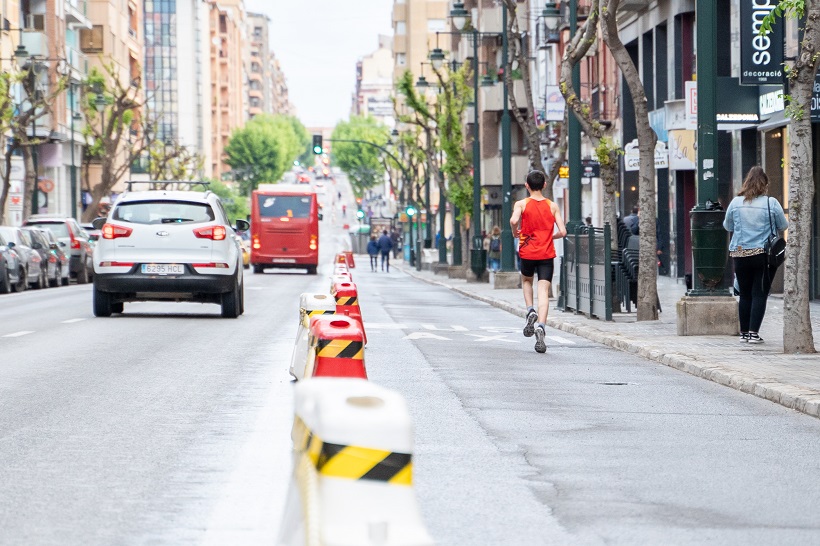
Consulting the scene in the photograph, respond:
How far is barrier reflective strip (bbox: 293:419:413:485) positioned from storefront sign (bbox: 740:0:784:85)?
60.1 ft

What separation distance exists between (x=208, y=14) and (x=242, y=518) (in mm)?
163975

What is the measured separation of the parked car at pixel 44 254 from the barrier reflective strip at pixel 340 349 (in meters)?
33.0

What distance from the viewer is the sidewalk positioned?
39.4ft

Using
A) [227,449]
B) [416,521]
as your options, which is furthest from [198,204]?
[416,521]

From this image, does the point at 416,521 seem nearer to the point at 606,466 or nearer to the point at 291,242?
the point at 606,466

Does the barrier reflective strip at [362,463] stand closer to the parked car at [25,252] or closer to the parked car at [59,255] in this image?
the parked car at [25,252]

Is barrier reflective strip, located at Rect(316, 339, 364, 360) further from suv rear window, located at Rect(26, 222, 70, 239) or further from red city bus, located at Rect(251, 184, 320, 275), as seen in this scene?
red city bus, located at Rect(251, 184, 320, 275)

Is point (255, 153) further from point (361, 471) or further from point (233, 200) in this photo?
point (361, 471)

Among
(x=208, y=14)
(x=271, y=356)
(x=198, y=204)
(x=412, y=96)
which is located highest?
(x=208, y=14)

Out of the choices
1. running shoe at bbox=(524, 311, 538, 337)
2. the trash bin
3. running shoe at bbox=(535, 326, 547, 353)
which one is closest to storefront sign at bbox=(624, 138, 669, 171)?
the trash bin

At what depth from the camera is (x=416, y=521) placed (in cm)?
440

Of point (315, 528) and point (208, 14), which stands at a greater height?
point (208, 14)

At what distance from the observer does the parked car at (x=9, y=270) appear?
37219 millimetres

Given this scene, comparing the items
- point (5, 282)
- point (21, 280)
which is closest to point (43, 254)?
point (21, 280)
